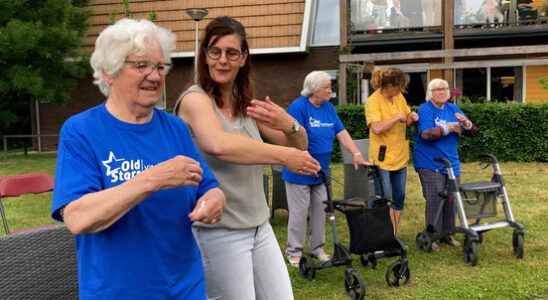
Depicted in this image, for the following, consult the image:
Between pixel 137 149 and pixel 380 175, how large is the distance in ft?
13.7

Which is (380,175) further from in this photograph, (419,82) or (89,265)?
(419,82)

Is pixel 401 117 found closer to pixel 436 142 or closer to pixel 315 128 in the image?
pixel 436 142

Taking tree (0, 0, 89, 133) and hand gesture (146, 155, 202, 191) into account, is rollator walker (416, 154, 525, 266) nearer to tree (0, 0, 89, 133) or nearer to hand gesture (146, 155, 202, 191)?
hand gesture (146, 155, 202, 191)

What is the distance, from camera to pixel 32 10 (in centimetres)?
1540

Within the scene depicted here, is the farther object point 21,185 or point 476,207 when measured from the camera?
point 476,207

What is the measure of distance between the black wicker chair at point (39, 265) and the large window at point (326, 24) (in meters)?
15.9

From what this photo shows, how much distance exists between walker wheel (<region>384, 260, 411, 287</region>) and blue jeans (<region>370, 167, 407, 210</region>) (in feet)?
3.36

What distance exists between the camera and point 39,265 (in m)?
1.99

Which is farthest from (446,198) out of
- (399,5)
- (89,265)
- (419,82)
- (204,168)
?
(419,82)

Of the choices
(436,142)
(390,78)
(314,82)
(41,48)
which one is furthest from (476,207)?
(41,48)

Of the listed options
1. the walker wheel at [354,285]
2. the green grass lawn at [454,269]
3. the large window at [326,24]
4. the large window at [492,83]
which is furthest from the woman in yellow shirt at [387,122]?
the large window at [326,24]

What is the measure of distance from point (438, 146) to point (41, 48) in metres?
12.3

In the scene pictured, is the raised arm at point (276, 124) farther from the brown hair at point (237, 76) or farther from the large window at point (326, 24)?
the large window at point (326, 24)

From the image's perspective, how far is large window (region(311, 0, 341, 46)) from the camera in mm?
17422
